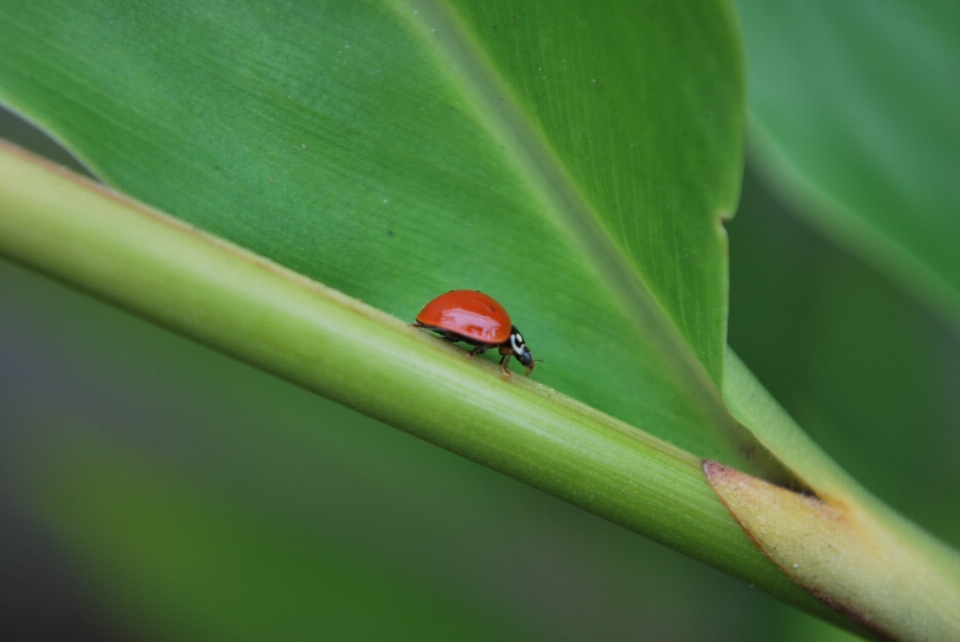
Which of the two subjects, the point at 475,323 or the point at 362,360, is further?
the point at 475,323

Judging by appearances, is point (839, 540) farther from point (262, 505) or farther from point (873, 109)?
point (262, 505)

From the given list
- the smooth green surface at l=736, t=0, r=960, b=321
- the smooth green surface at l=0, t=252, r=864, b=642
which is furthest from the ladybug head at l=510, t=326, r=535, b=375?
the smooth green surface at l=0, t=252, r=864, b=642

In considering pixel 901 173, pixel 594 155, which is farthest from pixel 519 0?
pixel 901 173

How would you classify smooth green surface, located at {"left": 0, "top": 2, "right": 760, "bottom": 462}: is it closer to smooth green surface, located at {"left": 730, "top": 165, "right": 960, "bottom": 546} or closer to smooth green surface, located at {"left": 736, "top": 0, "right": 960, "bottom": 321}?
smooth green surface, located at {"left": 736, "top": 0, "right": 960, "bottom": 321}

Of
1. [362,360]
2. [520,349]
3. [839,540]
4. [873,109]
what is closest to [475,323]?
[520,349]

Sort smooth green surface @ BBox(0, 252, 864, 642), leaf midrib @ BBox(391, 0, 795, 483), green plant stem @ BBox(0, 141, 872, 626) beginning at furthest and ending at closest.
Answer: smooth green surface @ BBox(0, 252, 864, 642)
leaf midrib @ BBox(391, 0, 795, 483)
green plant stem @ BBox(0, 141, 872, 626)

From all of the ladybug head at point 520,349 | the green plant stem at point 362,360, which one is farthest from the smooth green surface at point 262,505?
the green plant stem at point 362,360

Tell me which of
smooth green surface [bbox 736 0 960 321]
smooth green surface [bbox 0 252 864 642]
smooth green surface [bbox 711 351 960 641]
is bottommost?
smooth green surface [bbox 711 351 960 641]
